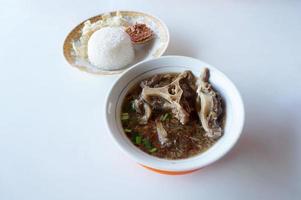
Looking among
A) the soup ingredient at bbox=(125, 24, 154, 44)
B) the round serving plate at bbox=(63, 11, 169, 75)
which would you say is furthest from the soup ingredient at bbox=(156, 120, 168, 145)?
the soup ingredient at bbox=(125, 24, 154, 44)

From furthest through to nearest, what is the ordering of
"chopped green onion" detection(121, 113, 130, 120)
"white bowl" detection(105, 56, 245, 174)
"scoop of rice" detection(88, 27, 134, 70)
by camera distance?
"scoop of rice" detection(88, 27, 134, 70) → "chopped green onion" detection(121, 113, 130, 120) → "white bowl" detection(105, 56, 245, 174)

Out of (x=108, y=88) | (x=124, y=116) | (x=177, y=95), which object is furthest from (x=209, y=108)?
(x=108, y=88)

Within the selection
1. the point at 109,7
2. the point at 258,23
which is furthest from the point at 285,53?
the point at 109,7

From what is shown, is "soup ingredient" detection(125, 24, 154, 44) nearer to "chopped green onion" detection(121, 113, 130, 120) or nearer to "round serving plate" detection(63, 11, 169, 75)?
"round serving plate" detection(63, 11, 169, 75)

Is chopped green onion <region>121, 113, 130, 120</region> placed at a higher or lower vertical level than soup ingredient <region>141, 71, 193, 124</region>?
lower

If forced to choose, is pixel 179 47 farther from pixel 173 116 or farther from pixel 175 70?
pixel 173 116

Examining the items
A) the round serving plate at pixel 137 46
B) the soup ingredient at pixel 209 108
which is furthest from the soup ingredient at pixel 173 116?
the round serving plate at pixel 137 46

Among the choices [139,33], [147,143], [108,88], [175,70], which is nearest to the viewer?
[147,143]
